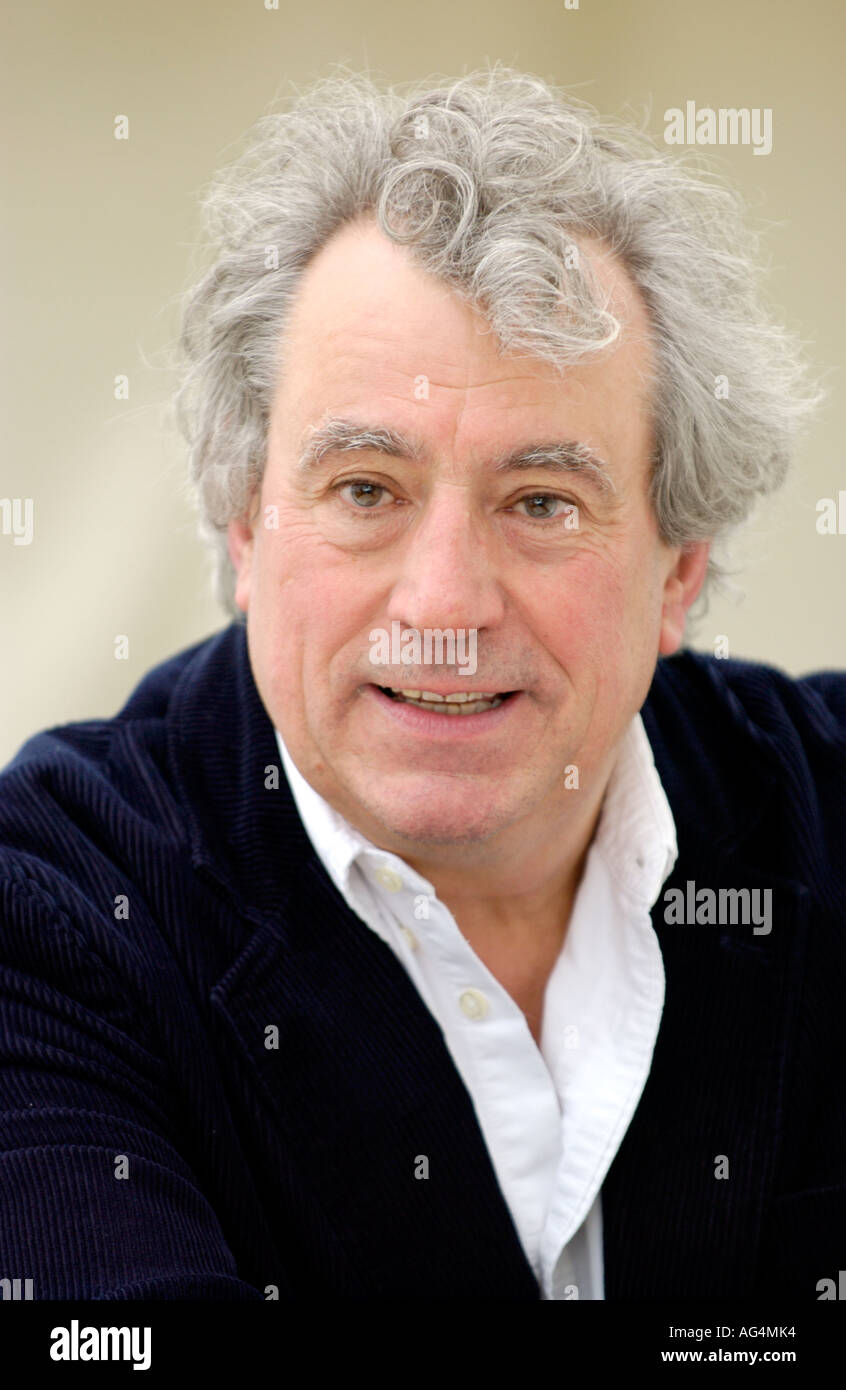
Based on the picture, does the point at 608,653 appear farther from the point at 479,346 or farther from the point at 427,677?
the point at 479,346

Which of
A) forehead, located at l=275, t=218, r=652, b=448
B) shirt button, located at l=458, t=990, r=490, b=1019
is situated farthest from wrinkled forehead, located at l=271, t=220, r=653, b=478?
shirt button, located at l=458, t=990, r=490, b=1019

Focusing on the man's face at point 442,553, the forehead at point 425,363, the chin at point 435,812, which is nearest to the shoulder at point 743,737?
the man's face at point 442,553

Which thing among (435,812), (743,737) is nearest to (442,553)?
(435,812)

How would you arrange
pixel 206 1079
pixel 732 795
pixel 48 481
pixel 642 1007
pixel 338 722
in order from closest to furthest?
pixel 206 1079 → pixel 338 722 → pixel 642 1007 → pixel 732 795 → pixel 48 481

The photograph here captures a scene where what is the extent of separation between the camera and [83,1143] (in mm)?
1385

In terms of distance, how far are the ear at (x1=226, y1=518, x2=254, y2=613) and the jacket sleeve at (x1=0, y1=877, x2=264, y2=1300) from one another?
545 mm

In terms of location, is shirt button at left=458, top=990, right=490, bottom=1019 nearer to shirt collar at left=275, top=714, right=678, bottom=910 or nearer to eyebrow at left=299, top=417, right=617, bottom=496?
shirt collar at left=275, top=714, right=678, bottom=910

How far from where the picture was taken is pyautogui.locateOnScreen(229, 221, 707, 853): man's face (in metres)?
1.59

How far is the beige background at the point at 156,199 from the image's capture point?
2.99 m

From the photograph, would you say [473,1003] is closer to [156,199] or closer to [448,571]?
[448,571]

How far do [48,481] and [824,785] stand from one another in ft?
6.06

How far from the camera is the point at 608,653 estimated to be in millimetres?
1724

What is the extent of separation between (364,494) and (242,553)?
13.9 inches
